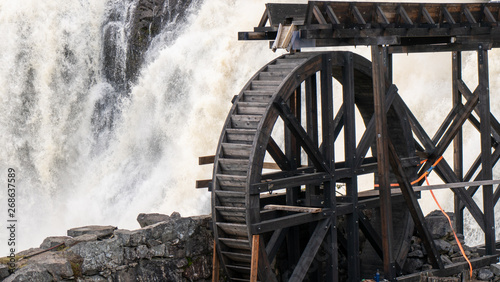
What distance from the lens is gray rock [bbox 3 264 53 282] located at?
10.1m

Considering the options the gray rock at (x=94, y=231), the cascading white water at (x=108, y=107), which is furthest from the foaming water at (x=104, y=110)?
the gray rock at (x=94, y=231)

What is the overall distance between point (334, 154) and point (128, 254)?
10.6 feet

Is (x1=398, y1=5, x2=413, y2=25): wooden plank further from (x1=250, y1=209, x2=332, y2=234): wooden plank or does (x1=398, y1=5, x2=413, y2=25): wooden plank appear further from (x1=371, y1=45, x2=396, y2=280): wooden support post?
(x1=250, y1=209, x2=332, y2=234): wooden plank

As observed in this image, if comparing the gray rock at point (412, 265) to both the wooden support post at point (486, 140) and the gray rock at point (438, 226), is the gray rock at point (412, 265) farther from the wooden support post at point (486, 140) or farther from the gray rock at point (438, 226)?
the wooden support post at point (486, 140)

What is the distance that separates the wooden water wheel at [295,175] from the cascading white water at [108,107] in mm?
8695

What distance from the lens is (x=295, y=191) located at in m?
12.7

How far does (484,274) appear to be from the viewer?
531 inches

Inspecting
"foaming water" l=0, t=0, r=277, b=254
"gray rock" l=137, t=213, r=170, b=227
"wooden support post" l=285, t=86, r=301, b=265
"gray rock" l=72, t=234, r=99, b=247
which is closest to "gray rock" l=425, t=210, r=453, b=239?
"wooden support post" l=285, t=86, r=301, b=265

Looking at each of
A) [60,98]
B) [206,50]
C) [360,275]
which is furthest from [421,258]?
[60,98]

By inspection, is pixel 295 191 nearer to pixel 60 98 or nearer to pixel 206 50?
pixel 206 50

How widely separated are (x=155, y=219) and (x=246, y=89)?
1960 mm

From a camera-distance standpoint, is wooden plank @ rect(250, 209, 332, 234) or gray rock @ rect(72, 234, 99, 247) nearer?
gray rock @ rect(72, 234, 99, 247)

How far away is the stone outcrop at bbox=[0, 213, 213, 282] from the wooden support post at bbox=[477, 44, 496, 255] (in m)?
4.19

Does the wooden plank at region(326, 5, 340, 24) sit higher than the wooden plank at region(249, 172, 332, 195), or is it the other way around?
the wooden plank at region(326, 5, 340, 24)
